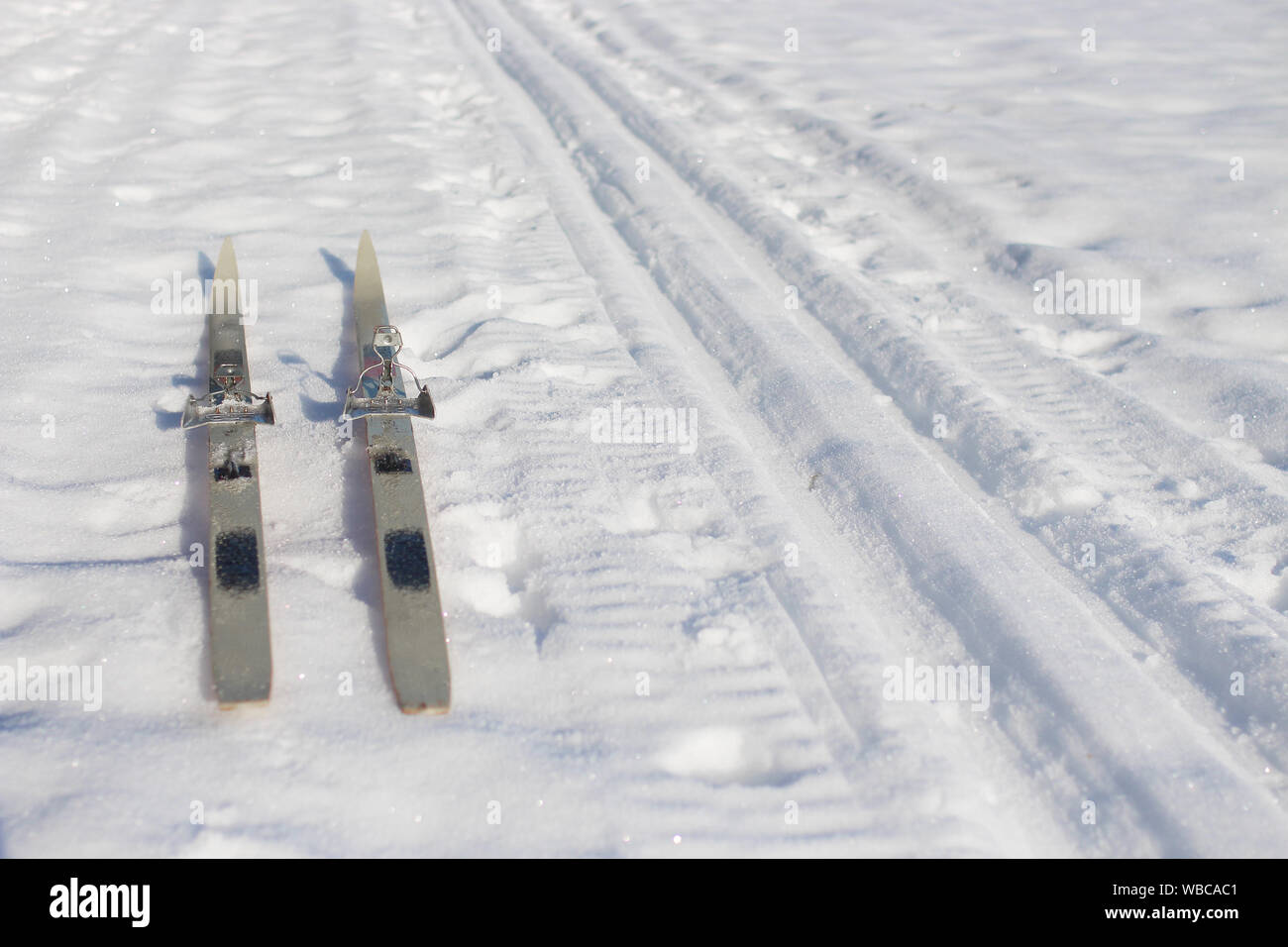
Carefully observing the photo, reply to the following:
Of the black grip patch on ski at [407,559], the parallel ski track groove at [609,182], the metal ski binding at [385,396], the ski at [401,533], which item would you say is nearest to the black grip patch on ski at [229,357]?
the ski at [401,533]

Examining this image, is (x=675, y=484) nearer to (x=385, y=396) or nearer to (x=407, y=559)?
(x=407, y=559)

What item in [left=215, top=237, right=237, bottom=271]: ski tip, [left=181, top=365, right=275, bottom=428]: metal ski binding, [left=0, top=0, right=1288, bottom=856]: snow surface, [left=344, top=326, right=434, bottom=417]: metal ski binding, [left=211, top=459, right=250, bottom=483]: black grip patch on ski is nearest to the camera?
[left=0, top=0, right=1288, bottom=856]: snow surface

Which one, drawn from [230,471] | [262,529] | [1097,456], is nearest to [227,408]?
[230,471]

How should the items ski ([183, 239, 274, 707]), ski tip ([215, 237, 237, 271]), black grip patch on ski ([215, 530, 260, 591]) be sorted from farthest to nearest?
ski tip ([215, 237, 237, 271])
black grip patch on ski ([215, 530, 260, 591])
ski ([183, 239, 274, 707])

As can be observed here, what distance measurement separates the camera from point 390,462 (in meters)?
2.55

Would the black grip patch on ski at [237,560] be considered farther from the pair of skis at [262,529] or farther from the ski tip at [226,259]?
the ski tip at [226,259]

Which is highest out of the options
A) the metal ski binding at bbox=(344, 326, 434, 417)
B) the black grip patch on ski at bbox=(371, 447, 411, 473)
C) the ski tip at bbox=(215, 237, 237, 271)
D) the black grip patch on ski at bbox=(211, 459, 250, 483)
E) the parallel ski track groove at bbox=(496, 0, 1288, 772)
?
the ski tip at bbox=(215, 237, 237, 271)

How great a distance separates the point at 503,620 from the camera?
218cm

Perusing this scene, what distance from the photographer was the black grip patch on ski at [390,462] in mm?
2521

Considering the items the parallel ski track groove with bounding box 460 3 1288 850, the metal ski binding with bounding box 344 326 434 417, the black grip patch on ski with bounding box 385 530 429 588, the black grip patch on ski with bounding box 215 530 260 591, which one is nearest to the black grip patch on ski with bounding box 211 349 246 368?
the metal ski binding with bounding box 344 326 434 417

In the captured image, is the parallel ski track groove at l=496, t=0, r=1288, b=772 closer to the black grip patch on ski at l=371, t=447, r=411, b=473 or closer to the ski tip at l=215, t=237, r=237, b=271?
the black grip patch on ski at l=371, t=447, r=411, b=473

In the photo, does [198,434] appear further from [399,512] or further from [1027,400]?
[1027,400]

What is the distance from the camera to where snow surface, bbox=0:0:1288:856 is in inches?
69.8

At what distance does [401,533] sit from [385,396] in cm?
60
